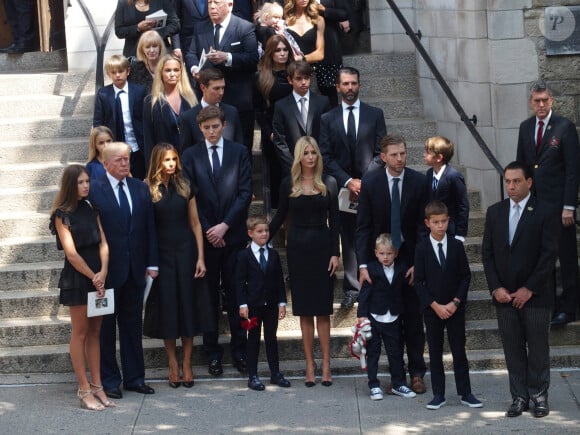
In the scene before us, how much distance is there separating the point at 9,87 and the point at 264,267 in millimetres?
4798

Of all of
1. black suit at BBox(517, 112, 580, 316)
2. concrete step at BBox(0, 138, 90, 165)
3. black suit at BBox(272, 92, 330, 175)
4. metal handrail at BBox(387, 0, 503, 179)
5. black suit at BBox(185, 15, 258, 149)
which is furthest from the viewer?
concrete step at BBox(0, 138, 90, 165)

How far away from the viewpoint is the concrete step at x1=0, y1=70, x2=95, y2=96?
14.1 m

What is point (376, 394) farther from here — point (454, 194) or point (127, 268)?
point (127, 268)

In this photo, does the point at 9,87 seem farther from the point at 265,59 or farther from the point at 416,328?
the point at 416,328

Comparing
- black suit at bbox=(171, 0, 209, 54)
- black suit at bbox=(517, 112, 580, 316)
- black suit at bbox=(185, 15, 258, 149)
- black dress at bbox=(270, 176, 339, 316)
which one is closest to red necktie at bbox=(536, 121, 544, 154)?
black suit at bbox=(517, 112, 580, 316)

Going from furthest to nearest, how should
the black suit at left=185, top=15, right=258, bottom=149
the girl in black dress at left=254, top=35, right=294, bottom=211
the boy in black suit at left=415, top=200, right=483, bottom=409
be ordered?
the black suit at left=185, top=15, right=258, bottom=149
the girl in black dress at left=254, top=35, right=294, bottom=211
the boy in black suit at left=415, top=200, right=483, bottom=409

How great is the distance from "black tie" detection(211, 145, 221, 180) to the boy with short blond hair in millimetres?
1139

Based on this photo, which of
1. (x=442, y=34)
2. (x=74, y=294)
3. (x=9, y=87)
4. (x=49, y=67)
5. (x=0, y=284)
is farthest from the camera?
(x=49, y=67)

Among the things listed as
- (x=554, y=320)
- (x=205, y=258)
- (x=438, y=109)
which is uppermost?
(x=438, y=109)

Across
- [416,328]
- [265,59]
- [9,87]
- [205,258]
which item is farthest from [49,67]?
[416,328]

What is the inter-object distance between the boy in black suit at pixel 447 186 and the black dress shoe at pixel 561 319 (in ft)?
3.86

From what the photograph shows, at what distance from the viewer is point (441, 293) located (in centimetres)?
1003

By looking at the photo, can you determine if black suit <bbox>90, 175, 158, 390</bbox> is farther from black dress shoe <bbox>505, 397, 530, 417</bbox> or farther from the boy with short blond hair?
black dress shoe <bbox>505, 397, 530, 417</bbox>

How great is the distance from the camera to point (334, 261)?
10789mm
